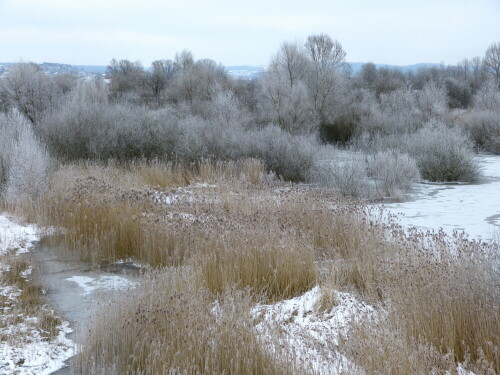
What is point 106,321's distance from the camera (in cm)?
484

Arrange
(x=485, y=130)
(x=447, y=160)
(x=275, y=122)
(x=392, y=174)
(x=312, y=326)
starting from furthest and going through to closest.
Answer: (x=275, y=122) → (x=485, y=130) → (x=447, y=160) → (x=392, y=174) → (x=312, y=326)

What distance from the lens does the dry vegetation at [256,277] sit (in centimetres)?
407

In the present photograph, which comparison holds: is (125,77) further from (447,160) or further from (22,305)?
(22,305)

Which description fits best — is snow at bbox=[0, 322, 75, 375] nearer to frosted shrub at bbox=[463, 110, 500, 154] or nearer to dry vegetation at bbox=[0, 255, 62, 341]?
dry vegetation at bbox=[0, 255, 62, 341]

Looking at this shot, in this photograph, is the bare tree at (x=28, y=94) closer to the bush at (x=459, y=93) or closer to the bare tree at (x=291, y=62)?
the bare tree at (x=291, y=62)

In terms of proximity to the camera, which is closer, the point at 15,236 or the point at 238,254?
the point at 238,254

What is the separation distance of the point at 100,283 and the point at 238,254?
2070 millimetres

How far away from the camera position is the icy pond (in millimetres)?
8711

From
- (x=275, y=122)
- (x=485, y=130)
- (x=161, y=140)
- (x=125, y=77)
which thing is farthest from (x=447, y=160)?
(x=125, y=77)

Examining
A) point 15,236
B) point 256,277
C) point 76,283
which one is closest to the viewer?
point 256,277

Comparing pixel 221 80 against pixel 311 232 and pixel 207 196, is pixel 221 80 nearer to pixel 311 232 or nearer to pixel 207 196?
pixel 207 196

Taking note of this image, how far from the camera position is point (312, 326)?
4969 mm

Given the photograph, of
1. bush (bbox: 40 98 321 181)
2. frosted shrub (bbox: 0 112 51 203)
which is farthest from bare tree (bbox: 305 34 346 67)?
frosted shrub (bbox: 0 112 51 203)

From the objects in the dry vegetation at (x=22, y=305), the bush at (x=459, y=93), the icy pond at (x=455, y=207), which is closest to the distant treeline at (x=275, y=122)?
the bush at (x=459, y=93)
